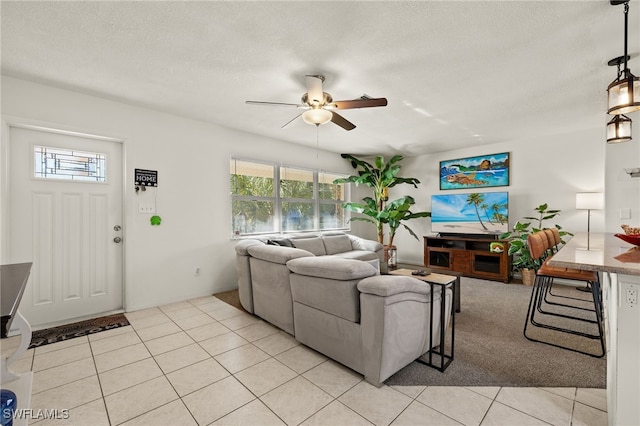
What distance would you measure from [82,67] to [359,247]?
461 centimetres

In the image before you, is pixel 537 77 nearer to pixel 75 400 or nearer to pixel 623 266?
pixel 623 266

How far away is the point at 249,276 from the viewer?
319cm

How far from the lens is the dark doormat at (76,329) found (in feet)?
8.54

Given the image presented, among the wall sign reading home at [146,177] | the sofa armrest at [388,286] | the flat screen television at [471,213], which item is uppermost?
the wall sign reading home at [146,177]

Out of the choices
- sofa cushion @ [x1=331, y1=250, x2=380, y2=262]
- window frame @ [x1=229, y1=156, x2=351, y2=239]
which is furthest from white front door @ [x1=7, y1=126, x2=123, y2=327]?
sofa cushion @ [x1=331, y1=250, x2=380, y2=262]

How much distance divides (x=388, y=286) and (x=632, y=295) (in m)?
1.12

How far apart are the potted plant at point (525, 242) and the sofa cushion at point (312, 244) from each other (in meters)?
3.08

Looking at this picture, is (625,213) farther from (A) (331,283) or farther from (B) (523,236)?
(A) (331,283)

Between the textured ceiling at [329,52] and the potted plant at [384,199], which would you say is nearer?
the textured ceiling at [329,52]

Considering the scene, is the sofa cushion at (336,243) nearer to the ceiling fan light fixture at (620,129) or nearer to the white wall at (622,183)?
the white wall at (622,183)

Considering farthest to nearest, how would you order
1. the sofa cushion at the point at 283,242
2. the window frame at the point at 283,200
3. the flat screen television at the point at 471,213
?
the flat screen television at the point at 471,213 < the window frame at the point at 283,200 < the sofa cushion at the point at 283,242

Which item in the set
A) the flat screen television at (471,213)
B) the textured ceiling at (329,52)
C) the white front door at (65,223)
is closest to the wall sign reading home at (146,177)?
the white front door at (65,223)

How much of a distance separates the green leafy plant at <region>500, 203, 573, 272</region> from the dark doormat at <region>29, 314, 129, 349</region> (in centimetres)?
553

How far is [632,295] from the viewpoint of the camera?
4.16 ft
